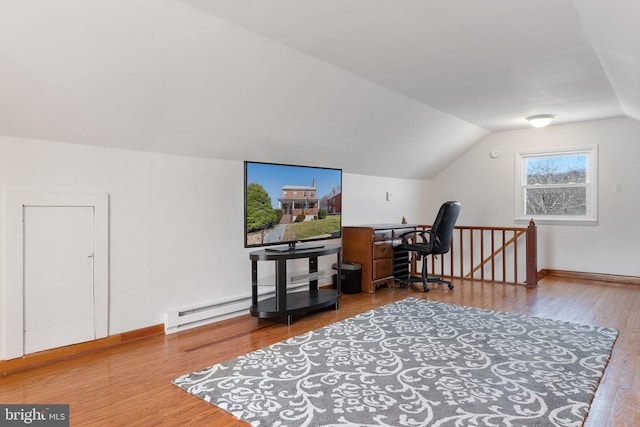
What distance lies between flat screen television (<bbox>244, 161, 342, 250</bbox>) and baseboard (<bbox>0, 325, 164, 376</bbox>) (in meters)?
1.12

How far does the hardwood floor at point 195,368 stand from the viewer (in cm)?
204

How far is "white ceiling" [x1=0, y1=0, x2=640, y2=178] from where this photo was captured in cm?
229

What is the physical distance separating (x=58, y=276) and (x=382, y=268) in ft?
11.3

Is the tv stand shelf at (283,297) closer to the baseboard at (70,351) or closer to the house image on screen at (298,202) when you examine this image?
the house image on screen at (298,202)

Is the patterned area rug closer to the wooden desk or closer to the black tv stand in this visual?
the black tv stand

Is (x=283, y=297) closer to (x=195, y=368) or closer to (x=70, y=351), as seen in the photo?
(x=195, y=368)

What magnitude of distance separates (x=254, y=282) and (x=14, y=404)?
6.28 ft

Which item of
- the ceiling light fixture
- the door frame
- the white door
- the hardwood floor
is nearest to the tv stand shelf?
the hardwood floor

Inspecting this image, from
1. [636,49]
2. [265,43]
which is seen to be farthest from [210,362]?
[636,49]

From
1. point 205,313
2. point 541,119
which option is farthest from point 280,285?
point 541,119

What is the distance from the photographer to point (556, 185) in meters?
6.01

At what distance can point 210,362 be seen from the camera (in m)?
2.74

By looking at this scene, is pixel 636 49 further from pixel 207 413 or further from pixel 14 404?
pixel 14 404

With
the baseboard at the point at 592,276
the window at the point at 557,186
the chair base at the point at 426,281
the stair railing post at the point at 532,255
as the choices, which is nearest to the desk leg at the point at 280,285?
the chair base at the point at 426,281
